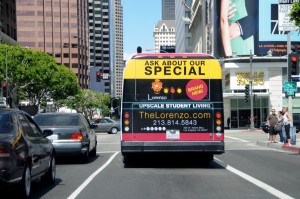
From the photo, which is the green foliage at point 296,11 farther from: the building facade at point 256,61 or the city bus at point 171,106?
the building facade at point 256,61

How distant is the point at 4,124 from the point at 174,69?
6.50 meters

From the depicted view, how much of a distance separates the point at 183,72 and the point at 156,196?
5.57m

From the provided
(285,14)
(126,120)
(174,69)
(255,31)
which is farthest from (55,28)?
(126,120)

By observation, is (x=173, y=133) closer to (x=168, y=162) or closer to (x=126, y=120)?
(x=126, y=120)

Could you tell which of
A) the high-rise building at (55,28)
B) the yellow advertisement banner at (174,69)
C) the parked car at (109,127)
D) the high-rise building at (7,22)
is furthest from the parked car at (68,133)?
the high-rise building at (55,28)

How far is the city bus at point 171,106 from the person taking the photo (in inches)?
553

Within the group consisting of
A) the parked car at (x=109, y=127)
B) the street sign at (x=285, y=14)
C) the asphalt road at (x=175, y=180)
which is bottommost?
the parked car at (x=109, y=127)

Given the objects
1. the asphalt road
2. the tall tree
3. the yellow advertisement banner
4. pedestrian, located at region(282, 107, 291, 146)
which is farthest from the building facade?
the yellow advertisement banner

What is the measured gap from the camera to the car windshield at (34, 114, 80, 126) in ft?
53.3

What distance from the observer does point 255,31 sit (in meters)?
56.7

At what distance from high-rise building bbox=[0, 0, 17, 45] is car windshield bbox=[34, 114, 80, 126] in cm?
6287

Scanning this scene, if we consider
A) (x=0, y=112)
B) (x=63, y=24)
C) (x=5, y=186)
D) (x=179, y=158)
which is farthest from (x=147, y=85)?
(x=63, y=24)

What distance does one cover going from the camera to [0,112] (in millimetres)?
9055

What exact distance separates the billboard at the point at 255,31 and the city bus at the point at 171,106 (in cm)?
4313
